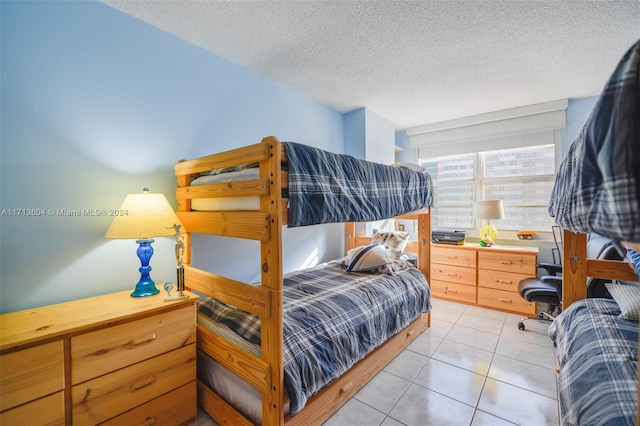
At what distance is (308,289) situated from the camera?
2145 mm

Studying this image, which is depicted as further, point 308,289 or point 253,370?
point 308,289

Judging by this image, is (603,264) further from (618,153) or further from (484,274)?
(484,274)

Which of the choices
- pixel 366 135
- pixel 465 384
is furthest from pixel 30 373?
pixel 366 135

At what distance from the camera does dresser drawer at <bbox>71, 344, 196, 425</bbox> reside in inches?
47.9

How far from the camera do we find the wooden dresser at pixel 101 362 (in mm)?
1082

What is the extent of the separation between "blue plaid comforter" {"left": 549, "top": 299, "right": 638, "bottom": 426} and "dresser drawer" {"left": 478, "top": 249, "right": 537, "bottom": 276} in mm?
1631

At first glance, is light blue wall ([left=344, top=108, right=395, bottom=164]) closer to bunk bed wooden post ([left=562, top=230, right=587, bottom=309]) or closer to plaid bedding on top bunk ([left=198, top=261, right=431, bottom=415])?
plaid bedding on top bunk ([left=198, top=261, right=431, bottom=415])

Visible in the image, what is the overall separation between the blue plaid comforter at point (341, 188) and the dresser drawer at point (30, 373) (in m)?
1.14

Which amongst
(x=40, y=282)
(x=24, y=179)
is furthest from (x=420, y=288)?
(x=24, y=179)

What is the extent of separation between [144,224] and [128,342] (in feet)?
2.00

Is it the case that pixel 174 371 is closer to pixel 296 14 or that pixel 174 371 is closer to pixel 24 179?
pixel 24 179

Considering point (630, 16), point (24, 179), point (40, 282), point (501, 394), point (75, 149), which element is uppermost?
point (630, 16)

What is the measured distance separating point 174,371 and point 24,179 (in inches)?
50.8

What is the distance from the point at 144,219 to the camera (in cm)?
154
